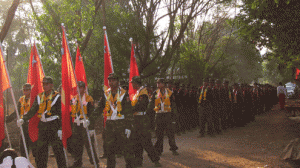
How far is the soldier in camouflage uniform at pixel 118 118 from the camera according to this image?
18.3ft

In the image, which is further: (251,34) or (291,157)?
(251,34)

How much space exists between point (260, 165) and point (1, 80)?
6089 mm

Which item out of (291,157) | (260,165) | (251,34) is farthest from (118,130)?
(251,34)

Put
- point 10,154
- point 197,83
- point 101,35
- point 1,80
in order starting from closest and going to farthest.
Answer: point 10,154 → point 1,80 → point 101,35 → point 197,83

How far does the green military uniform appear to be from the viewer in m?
5.62

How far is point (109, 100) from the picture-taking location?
18.6 feet

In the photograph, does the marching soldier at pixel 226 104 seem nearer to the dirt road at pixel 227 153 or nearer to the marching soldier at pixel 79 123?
the dirt road at pixel 227 153

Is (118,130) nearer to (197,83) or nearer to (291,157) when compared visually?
Answer: (291,157)

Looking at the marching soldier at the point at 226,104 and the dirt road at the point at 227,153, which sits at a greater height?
the marching soldier at the point at 226,104

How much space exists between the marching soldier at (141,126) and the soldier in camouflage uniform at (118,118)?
852mm

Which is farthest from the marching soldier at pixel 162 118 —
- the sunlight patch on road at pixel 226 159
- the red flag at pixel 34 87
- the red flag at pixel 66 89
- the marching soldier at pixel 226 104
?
the marching soldier at pixel 226 104

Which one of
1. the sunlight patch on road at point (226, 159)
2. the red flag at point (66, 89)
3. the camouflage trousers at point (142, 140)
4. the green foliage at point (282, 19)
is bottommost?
the sunlight patch on road at point (226, 159)

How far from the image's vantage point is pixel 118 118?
5.64 metres

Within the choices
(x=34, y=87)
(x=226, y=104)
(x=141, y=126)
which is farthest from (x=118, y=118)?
(x=226, y=104)
